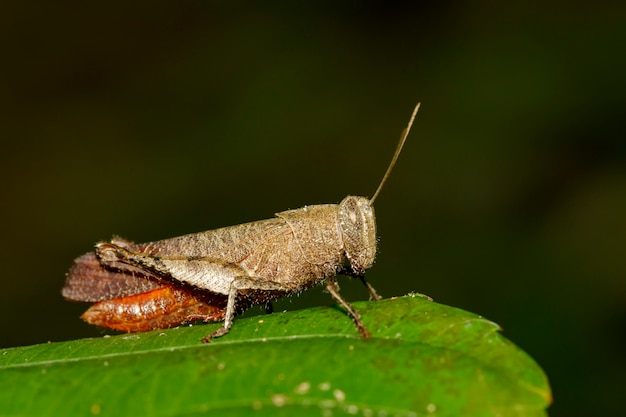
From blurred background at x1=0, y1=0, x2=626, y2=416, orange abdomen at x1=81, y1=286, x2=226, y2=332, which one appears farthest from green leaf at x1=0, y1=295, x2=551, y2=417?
blurred background at x1=0, y1=0, x2=626, y2=416

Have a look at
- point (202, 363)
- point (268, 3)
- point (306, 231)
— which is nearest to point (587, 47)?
point (268, 3)

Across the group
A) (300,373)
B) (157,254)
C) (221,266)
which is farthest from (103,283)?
(300,373)

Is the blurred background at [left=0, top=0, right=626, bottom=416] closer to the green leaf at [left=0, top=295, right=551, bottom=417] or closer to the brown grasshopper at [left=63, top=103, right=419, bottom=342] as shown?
the brown grasshopper at [left=63, top=103, right=419, bottom=342]

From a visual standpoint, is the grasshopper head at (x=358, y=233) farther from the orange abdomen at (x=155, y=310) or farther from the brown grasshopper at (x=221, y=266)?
the orange abdomen at (x=155, y=310)

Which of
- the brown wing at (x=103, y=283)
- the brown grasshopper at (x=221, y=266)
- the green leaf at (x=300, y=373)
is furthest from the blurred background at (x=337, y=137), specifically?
the green leaf at (x=300, y=373)

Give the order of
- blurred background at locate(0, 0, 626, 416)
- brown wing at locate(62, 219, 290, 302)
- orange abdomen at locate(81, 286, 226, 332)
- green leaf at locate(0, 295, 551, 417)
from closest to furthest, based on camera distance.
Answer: green leaf at locate(0, 295, 551, 417), orange abdomen at locate(81, 286, 226, 332), brown wing at locate(62, 219, 290, 302), blurred background at locate(0, 0, 626, 416)

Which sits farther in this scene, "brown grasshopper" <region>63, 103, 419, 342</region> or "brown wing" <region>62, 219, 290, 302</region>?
"brown wing" <region>62, 219, 290, 302</region>
